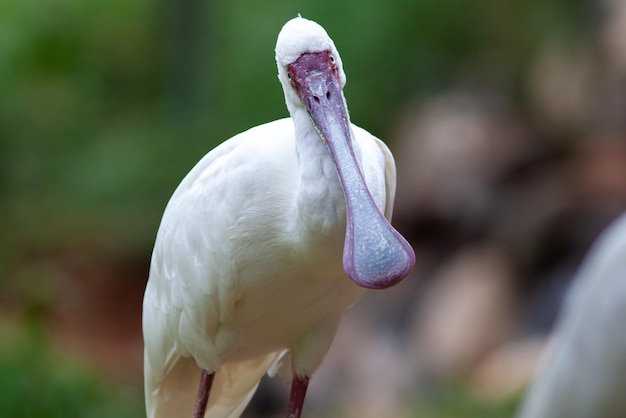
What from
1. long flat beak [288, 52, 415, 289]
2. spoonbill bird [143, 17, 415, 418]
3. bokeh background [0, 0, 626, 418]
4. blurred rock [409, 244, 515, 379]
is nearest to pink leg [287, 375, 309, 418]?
spoonbill bird [143, 17, 415, 418]

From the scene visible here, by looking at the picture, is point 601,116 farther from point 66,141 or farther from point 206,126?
point 66,141

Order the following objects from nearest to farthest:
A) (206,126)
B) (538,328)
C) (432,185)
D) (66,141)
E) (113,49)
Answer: (538,328) < (432,185) < (206,126) < (66,141) < (113,49)

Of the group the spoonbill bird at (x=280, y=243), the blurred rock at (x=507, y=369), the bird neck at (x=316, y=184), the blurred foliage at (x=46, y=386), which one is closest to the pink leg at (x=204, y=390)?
the spoonbill bird at (x=280, y=243)

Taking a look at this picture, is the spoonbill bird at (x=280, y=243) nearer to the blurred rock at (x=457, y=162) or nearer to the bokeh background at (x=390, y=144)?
the bokeh background at (x=390, y=144)

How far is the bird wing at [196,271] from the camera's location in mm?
3166

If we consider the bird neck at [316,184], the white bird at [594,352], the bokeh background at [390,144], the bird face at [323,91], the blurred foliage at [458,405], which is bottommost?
the blurred foliage at [458,405]

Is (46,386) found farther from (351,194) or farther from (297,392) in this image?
(351,194)

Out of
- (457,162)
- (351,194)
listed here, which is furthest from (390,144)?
(351,194)

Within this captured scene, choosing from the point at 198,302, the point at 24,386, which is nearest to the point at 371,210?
the point at 198,302

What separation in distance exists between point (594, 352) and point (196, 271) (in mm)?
1579

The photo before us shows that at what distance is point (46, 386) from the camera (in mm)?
5883

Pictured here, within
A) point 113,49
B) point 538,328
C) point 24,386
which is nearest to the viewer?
point 24,386

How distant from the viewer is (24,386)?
571cm

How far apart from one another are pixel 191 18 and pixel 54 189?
2.21 m
